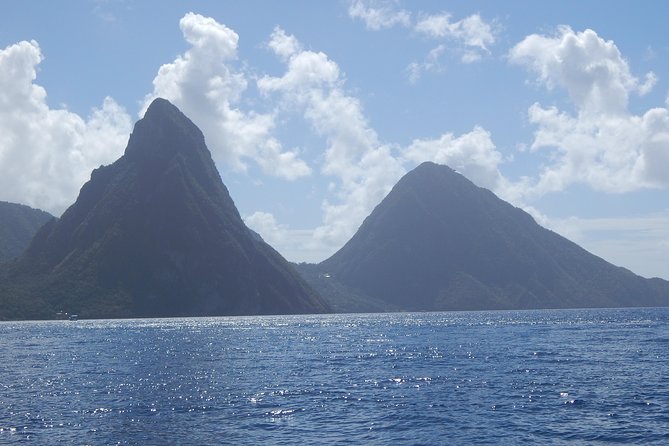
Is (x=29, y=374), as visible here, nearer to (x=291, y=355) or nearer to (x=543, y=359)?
(x=291, y=355)

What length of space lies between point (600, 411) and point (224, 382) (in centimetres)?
4048

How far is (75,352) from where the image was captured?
434ft

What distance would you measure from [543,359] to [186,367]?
4973 cm

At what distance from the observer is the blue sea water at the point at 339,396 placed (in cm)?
5478

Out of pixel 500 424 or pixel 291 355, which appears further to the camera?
pixel 291 355

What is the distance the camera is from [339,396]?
238 ft

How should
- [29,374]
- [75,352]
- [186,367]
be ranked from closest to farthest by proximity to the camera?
1. [29,374]
2. [186,367]
3. [75,352]

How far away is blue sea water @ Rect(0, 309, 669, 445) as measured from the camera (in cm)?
5478

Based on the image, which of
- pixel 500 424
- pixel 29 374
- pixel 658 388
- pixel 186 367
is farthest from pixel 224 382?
pixel 658 388

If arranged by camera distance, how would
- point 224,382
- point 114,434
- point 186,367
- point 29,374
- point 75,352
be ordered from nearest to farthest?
point 114,434 → point 224,382 → point 29,374 → point 186,367 → point 75,352

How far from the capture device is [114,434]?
5484 centimetres

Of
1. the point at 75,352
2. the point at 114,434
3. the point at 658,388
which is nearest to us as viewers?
the point at 114,434

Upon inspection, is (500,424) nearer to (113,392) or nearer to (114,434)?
(114,434)

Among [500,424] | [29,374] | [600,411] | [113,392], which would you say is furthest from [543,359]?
[29,374]
